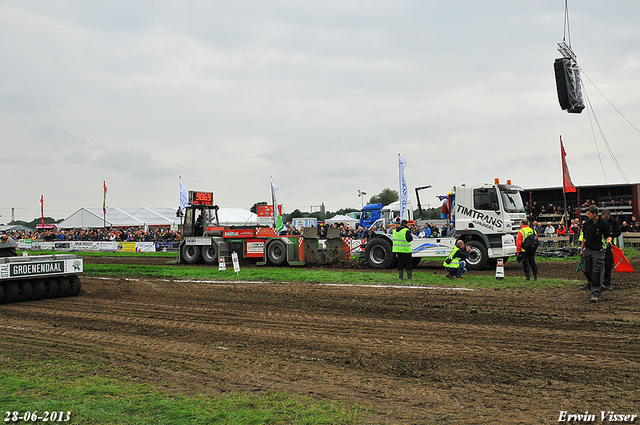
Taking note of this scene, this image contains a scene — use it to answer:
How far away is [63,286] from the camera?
11.5 m

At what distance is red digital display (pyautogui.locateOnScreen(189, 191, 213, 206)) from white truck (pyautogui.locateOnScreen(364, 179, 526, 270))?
1058 centimetres

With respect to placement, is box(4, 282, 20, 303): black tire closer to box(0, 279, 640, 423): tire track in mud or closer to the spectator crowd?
box(0, 279, 640, 423): tire track in mud

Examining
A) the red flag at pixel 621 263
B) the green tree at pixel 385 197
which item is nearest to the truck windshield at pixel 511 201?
the red flag at pixel 621 263

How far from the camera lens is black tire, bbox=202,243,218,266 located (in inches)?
828

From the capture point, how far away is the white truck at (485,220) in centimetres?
1542

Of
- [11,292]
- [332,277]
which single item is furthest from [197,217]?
[11,292]

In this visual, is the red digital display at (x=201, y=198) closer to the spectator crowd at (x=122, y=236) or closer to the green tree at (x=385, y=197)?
the spectator crowd at (x=122, y=236)

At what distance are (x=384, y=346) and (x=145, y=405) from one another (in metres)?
3.13

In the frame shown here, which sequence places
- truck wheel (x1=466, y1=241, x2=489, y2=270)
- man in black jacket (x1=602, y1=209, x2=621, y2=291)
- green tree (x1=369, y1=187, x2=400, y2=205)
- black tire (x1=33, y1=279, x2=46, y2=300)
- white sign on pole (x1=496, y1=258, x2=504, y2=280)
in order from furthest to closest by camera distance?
green tree (x1=369, y1=187, x2=400, y2=205) → truck wheel (x1=466, y1=241, x2=489, y2=270) → white sign on pole (x1=496, y1=258, x2=504, y2=280) → black tire (x1=33, y1=279, x2=46, y2=300) → man in black jacket (x1=602, y1=209, x2=621, y2=291)

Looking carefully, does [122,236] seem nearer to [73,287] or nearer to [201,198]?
[201,198]

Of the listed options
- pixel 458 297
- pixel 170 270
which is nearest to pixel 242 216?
pixel 170 270

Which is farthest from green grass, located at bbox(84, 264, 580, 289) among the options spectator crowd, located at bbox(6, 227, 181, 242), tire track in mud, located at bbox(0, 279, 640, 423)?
spectator crowd, located at bbox(6, 227, 181, 242)

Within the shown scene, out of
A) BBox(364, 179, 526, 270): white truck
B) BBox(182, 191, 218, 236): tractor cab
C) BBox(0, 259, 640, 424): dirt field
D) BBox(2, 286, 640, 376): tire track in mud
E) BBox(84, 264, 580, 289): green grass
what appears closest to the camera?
BBox(0, 259, 640, 424): dirt field

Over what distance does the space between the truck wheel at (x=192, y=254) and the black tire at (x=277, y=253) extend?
11.9 ft
